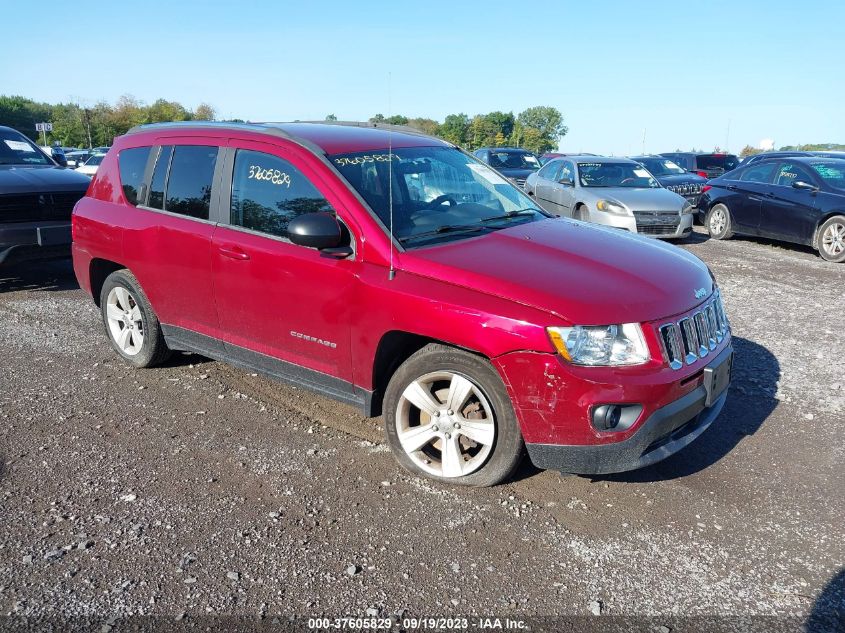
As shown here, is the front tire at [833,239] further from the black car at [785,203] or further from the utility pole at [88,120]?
the utility pole at [88,120]

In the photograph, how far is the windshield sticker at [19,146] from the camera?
903 centimetres

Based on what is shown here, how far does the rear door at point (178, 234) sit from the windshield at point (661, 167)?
1332 cm

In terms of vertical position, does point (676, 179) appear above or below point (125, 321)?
above

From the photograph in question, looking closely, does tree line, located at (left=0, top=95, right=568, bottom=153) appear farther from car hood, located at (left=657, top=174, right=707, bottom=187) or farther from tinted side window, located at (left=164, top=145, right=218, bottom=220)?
tinted side window, located at (left=164, top=145, right=218, bottom=220)

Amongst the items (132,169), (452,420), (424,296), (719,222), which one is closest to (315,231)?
(424,296)

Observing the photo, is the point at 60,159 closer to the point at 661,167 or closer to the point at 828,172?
the point at 828,172

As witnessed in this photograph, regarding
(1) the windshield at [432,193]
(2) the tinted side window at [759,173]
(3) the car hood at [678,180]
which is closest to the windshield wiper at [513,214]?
(1) the windshield at [432,193]

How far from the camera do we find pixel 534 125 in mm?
114625

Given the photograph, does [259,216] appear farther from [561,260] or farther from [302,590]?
[302,590]

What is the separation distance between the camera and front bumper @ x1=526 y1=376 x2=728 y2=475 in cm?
328

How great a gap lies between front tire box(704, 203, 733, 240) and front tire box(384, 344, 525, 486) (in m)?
11.0

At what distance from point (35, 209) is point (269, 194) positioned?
5109 mm

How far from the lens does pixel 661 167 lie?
16281 mm

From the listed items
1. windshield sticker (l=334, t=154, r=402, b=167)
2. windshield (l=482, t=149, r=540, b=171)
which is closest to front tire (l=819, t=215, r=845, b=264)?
windshield (l=482, t=149, r=540, b=171)
